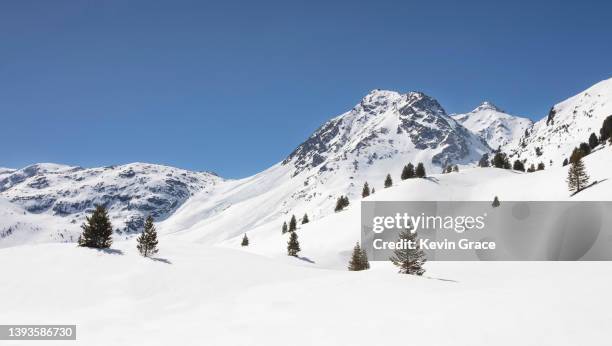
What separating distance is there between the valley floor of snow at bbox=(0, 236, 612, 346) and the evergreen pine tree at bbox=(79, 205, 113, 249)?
1.28m

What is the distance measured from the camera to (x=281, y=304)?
894 inches

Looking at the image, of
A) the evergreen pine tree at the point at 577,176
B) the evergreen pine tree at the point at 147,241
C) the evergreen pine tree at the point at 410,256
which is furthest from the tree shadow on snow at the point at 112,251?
the evergreen pine tree at the point at 577,176

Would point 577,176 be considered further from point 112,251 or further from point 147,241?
point 112,251

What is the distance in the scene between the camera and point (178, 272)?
113ft

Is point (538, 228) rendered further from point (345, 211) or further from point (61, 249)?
point (61, 249)

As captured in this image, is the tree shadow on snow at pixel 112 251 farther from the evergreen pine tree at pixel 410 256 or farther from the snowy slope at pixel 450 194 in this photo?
the snowy slope at pixel 450 194

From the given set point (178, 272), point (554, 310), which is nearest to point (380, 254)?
point (178, 272)

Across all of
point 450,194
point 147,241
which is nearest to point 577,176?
point 450,194

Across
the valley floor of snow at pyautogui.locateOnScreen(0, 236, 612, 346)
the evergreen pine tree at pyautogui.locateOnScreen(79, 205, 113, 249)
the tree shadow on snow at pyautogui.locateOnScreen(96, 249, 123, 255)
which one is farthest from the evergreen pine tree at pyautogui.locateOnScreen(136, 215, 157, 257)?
the evergreen pine tree at pyautogui.locateOnScreen(79, 205, 113, 249)

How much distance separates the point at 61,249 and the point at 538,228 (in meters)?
67.4

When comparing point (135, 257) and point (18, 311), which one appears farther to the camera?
point (135, 257)

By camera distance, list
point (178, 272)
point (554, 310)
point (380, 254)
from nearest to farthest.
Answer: point (554, 310)
point (178, 272)
point (380, 254)

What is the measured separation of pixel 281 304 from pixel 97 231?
24.1 metres

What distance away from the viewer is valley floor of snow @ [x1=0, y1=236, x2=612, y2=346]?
15.8m
